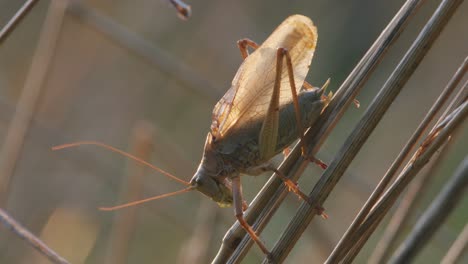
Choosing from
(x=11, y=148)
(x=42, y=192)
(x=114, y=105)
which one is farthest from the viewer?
(x=114, y=105)

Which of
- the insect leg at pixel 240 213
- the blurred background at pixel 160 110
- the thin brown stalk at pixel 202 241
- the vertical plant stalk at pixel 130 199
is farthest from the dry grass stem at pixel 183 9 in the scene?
the blurred background at pixel 160 110

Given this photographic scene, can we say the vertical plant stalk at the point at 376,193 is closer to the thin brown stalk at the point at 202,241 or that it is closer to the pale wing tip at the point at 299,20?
the pale wing tip at the point at 299,20

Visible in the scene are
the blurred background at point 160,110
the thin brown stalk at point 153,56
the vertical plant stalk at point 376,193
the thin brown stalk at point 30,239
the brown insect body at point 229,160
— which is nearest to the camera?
the vertical plant stalk at point 376,193

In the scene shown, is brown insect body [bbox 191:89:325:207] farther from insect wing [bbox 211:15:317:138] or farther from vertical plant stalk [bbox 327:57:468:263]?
vertical plant stalk [bbox 327:57:468:263]

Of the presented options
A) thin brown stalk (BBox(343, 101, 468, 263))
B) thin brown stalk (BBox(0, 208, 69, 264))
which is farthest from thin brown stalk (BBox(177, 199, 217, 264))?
thin brown stalk (BBox(343, 101, 468, 263))

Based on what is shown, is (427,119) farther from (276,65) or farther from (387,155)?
(387,155)

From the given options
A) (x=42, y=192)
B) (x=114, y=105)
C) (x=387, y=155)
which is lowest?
(x=42, y=192)

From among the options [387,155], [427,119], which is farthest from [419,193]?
[387,155]

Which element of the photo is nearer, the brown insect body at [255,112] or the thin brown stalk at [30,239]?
the thin brown stalk at [30,239]

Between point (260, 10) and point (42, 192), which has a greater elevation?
point (260, 10)
